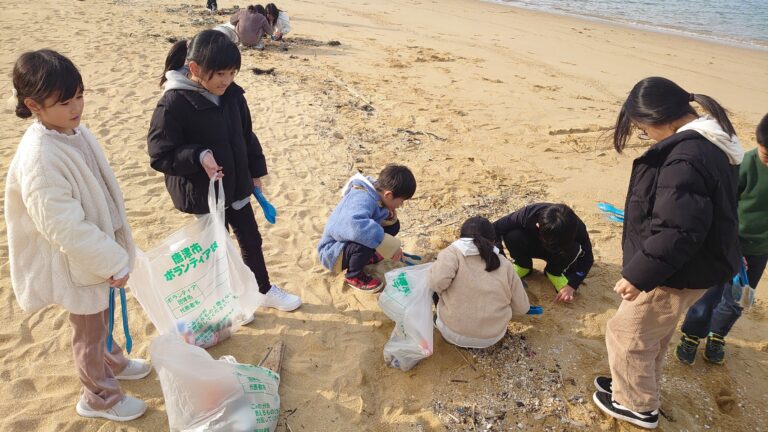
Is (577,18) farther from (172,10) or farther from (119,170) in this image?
(119,170)

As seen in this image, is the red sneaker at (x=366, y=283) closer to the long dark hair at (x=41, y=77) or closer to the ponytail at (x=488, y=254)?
the ponytail at (x=488, y=254)

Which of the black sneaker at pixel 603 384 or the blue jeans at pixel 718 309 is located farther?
the blue jeans at pixel 718 309

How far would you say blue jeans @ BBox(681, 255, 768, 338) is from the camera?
277cm

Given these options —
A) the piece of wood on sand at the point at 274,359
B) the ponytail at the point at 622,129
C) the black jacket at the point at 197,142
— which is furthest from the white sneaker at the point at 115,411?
the ponytail at the point at 622,129

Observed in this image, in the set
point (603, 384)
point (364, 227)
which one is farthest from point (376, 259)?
point (603, 384)

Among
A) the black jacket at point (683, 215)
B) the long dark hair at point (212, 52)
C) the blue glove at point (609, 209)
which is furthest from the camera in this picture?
the blue glove at point (609, 209)

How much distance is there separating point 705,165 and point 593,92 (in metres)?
6.35

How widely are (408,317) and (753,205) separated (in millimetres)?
1943

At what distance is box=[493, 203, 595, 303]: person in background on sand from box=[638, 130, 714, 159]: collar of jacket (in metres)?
1.14

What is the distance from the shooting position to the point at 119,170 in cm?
484

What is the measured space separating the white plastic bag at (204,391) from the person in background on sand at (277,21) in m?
8.75

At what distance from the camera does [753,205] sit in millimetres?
2639

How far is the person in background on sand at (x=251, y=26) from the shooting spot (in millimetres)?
9062

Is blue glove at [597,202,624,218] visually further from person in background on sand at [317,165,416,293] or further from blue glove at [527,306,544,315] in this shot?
person in background on sand at [317,165,416,293]
